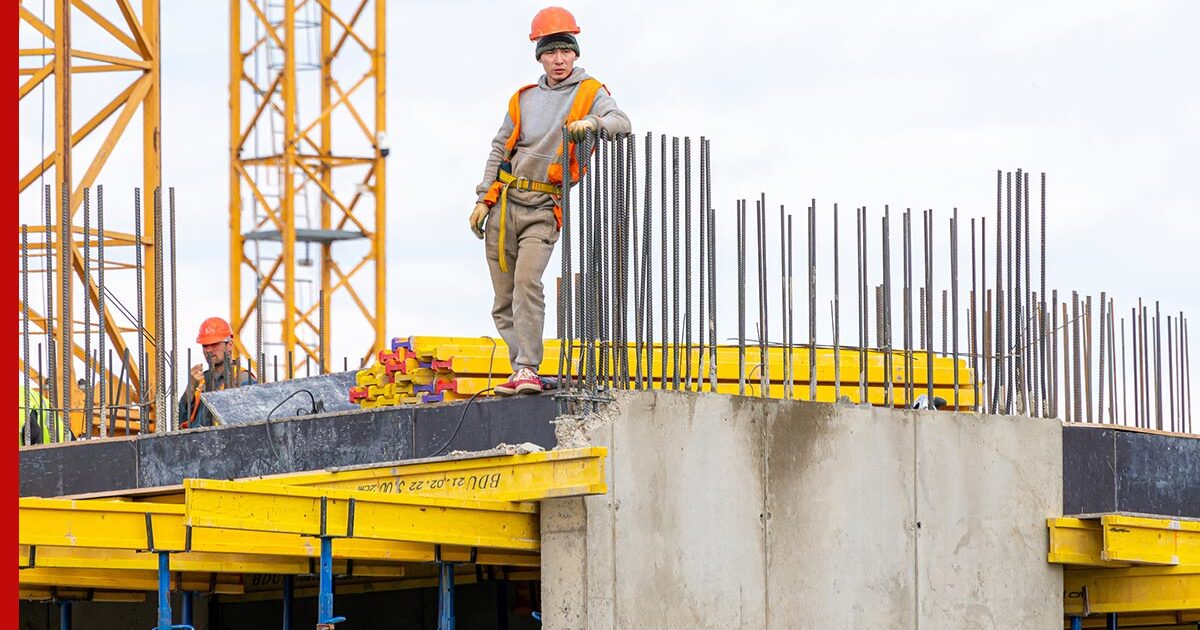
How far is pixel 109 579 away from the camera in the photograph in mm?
11438

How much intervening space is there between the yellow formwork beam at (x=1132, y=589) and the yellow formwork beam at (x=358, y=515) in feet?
14.5

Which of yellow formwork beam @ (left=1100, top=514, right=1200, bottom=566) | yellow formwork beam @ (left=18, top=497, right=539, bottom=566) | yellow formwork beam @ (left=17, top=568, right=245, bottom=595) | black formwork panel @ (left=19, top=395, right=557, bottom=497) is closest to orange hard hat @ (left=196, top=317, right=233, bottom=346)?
black formwork panel @ (left=19, top=395, right=557, bottom=497)

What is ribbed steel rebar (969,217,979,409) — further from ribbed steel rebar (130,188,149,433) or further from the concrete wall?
ribbed steel rebar (130,188,149,433)

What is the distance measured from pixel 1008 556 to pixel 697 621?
266cm

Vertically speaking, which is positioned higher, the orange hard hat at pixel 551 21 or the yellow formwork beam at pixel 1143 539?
the orange hard hat at pixel 551 21

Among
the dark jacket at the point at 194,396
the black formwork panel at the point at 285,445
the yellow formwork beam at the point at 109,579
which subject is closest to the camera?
the black formwork panel at the point at 285,445

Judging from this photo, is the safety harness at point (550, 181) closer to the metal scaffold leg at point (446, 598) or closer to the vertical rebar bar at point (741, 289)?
the vertical rebar bar at point (741, 289)

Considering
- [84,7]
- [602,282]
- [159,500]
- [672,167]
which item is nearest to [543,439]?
[602,282]

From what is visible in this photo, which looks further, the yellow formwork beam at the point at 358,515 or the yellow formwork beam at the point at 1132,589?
the yellow formwork beam at the point at 1132,589

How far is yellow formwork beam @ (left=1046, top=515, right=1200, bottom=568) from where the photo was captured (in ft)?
37.9

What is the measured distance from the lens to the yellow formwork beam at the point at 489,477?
935 centimetres

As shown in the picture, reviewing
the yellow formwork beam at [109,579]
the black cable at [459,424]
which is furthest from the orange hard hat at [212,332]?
the black cable at [459,424]

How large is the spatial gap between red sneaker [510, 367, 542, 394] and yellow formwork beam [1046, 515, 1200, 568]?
3.90 m

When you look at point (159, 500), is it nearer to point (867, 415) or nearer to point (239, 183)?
point (867, 415)
